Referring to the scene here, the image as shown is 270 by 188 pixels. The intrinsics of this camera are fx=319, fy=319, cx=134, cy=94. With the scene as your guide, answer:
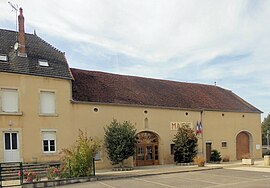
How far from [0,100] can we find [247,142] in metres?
25.1

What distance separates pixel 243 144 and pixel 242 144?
17cm

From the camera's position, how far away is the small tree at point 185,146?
2612cm

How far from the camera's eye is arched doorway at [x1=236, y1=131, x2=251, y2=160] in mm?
32625

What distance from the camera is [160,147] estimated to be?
1062 inches

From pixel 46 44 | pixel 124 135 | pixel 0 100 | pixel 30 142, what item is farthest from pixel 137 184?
pixel 46 44

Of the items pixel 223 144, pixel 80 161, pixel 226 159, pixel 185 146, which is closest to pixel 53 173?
pixel 80 161

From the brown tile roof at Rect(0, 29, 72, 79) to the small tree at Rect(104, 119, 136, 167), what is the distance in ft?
16.8

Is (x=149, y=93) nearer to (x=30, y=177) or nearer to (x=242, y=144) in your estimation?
(x=242, y=144)

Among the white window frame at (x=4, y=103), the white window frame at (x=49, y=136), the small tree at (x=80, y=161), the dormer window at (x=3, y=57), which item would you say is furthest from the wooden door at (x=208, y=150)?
the dormer window at (x=3, y=57)

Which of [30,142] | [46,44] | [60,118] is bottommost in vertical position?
[30,142]

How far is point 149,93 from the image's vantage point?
2844cm

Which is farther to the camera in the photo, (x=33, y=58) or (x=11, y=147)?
(x=33, y=58)

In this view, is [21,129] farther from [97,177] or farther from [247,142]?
[247,142]

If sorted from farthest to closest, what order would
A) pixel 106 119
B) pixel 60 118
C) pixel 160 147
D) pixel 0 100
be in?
pixel 160 147 → pixel 106 119 → pixel 60 118 → pixel 0 100
